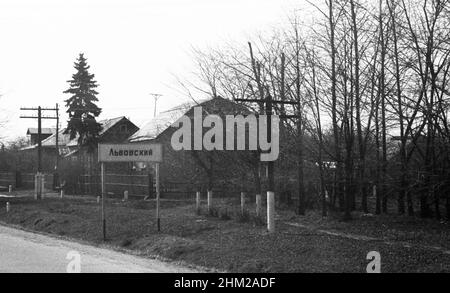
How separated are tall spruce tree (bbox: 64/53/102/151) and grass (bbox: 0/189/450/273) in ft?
94.5

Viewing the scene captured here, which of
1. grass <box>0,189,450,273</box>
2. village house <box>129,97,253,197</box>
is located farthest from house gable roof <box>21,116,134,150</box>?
grass <box>0,189,450,273</box>

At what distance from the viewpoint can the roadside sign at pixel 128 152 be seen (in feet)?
49.6

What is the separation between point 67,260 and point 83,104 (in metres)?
39.0

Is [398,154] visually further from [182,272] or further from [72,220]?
[72,220]

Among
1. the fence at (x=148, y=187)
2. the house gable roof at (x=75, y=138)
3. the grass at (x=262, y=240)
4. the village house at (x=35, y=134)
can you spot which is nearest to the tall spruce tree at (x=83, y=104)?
the house gable roof at (x=75, y=138)

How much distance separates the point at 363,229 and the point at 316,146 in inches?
138

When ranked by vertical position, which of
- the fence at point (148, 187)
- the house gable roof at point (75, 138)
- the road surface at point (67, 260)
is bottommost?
the road surface at point (67, 260)

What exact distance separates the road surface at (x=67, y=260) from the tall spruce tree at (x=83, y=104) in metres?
34.8

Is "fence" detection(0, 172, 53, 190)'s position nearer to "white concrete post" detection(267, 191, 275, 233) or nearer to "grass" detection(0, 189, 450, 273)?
"grass" detection(0, 189, 450, 273)

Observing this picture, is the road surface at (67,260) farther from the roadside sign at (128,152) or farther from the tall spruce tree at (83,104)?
the tall spruce tree at (83,104)

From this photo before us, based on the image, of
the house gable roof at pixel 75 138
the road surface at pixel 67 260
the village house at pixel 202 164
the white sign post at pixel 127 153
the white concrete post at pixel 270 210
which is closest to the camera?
the road surface at pixel 67 260

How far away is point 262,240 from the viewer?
12.2 meters
